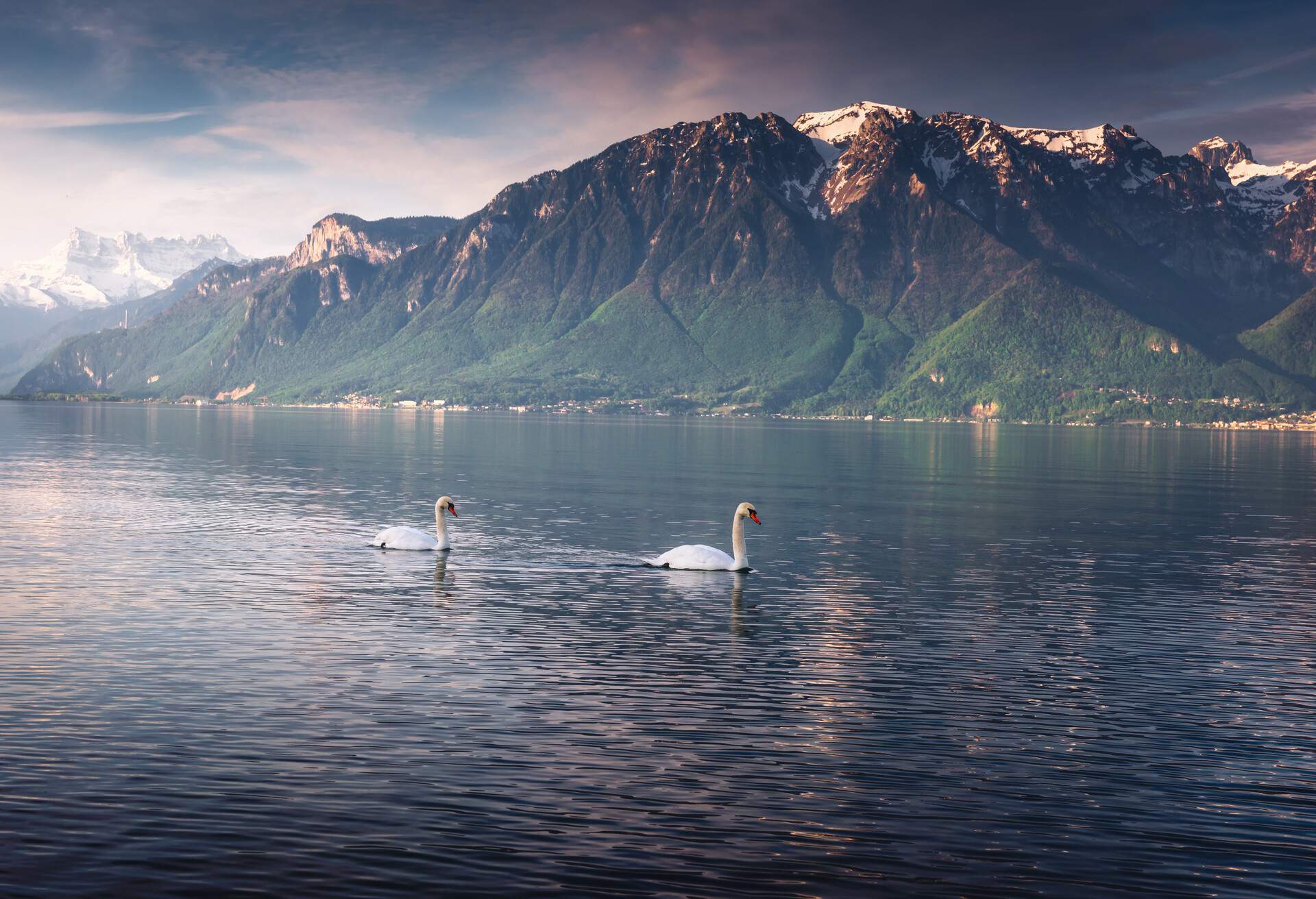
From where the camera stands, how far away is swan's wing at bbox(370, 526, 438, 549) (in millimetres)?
60469

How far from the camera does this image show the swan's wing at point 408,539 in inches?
2381

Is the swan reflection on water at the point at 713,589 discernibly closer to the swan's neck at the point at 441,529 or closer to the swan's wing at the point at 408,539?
the swan's neck at the point at 441,529

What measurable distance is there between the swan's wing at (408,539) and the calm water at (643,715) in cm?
74

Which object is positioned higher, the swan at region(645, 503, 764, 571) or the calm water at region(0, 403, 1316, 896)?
the swan at region(645, 503, 764, 571)

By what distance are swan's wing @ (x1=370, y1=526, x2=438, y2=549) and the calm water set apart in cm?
74

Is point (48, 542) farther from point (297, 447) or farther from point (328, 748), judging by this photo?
point (297, 447)

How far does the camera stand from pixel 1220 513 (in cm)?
9281

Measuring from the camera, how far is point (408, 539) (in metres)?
60.5

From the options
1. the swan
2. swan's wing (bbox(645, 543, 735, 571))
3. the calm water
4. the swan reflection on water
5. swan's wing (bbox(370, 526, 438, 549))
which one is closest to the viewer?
the calm water

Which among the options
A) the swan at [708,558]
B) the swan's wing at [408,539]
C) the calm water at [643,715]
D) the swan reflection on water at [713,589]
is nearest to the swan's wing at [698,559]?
the swan at [708,558]

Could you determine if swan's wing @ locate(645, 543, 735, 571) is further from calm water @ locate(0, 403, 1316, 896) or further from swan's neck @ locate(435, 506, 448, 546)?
swan's neck @ locate(435, 506, 448, 546)

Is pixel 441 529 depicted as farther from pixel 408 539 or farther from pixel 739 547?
pixel 739 547

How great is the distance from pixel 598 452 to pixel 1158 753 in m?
147

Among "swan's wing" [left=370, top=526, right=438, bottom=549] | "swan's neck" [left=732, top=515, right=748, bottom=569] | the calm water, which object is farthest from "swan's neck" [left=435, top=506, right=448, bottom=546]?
"swan's neck" [left=732, top=515, right=748, bottom=569]
